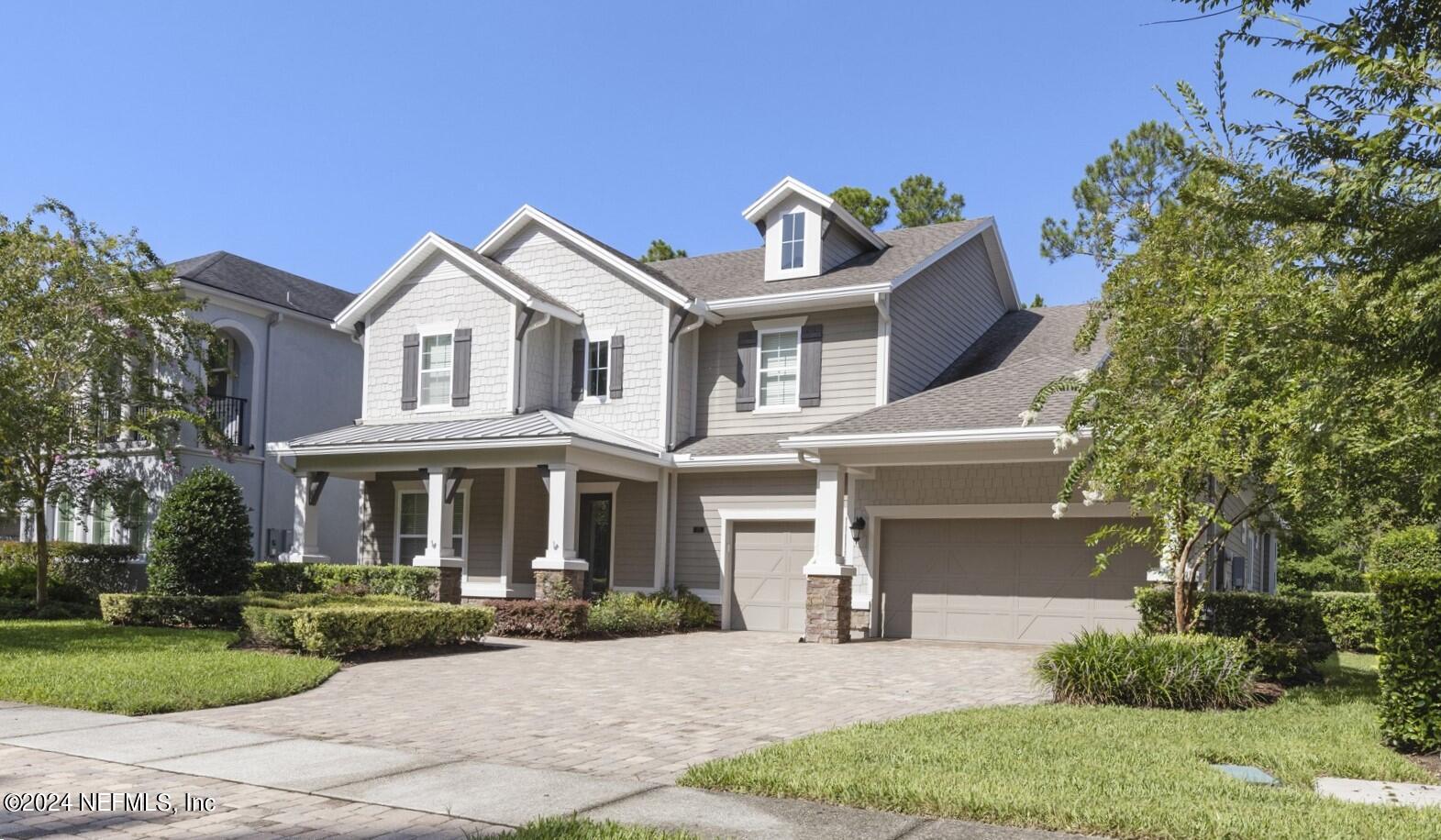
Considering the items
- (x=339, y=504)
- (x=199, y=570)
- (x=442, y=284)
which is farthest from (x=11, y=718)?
(x=339, y=504)

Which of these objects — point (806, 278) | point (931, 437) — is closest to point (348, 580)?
point (806, 278)

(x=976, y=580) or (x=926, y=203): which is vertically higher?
(x=926, y=203)

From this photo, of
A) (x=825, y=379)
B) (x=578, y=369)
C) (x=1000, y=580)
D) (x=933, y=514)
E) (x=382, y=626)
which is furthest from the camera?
(x=578, y=369)

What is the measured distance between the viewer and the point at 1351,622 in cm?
2017

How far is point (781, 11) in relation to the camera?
13.3 meters

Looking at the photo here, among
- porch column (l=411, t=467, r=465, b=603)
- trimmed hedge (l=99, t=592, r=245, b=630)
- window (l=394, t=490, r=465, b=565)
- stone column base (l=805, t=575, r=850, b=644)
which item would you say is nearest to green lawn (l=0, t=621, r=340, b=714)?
trimmed hedge (l=99, t=592, r=245, b=630)

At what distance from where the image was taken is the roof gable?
2167 centimetres

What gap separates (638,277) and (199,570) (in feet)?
29.4

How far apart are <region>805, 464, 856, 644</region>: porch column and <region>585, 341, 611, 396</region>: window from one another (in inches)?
221

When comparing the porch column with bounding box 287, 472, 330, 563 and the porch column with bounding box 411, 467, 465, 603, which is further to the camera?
the porch column with bounding box 287, 472, 330, 563

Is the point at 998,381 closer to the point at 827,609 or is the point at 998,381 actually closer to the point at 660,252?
the point at 827,609

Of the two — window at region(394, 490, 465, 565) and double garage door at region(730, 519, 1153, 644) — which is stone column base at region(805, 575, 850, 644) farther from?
window at region(394, 490, 465, 565)

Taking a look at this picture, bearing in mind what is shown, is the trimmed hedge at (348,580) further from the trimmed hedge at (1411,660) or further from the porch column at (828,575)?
the trimmed hedge at (1411,660)

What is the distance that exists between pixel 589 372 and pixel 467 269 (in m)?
3.12
